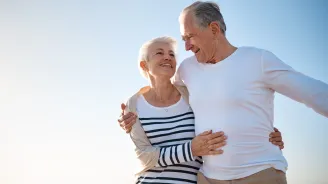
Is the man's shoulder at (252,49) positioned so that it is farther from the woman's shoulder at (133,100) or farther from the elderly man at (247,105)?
the woman's shoulder at (133,100)

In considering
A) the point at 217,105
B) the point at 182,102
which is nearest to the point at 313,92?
the point at 217,105

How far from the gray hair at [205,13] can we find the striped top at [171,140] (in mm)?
922

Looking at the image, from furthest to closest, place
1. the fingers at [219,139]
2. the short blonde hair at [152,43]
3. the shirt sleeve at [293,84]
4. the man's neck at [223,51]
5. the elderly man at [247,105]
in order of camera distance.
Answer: the short blonde hair at [152,43] → the man's neck at [223,51] → the fingers at [219,139] → the elderly man at [247,105] → the shirt sleeve at [293,84]

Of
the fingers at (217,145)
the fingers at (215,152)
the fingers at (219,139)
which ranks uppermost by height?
the fingers at (219,139)

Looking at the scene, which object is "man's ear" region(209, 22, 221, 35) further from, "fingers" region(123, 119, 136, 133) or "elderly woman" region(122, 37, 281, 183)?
"fingers" region(123, 119, 136, 133)

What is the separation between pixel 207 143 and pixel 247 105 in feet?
1.67

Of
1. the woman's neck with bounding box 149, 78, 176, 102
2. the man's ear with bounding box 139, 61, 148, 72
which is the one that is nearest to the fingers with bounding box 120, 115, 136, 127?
the woman's neck with bounding box 149, 78, 176, 102

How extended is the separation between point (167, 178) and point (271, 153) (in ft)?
3.62

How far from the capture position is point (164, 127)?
4.44 metres

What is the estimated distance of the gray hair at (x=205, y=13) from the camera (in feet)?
13.5

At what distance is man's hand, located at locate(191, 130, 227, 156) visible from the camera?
3789 mm

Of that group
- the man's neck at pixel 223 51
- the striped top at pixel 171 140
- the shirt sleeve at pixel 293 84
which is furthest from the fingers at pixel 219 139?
the man's neck at pixel 223 51

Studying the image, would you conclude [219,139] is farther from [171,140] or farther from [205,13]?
[205,13]

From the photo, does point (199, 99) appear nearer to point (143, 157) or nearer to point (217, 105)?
point (217, 105)
